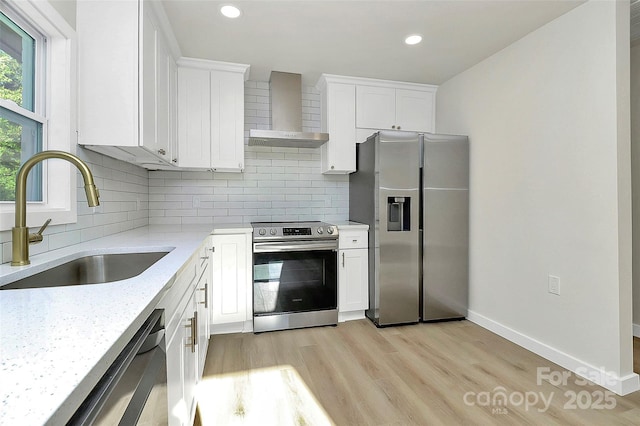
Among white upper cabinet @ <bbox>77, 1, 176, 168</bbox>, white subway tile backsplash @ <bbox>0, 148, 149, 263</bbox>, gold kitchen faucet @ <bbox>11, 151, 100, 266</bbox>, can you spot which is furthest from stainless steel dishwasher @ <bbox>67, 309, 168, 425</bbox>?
white upper cabinet @ <bbox>77, 1, 176, 168</bbox>

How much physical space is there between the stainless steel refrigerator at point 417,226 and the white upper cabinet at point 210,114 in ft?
4.37

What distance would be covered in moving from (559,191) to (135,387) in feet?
8.86

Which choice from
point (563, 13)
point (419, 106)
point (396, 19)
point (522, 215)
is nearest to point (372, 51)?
point (396, 19)

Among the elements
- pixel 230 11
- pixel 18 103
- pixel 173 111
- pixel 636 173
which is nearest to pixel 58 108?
pixel 18 103

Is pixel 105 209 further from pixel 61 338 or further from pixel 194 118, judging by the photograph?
pixel 61 338

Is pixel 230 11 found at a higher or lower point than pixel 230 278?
higher

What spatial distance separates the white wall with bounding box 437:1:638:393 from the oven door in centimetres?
142

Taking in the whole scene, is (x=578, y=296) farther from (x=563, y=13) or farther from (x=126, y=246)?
(x=126, y=246)

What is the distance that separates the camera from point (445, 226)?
9.91ft

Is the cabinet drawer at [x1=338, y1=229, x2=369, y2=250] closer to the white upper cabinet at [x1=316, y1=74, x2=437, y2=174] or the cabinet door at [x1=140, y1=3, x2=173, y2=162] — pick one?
the white upper cabinet at [x1=316, y1=74, x2=437, y2=174]

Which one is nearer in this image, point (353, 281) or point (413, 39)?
point (413, 39)

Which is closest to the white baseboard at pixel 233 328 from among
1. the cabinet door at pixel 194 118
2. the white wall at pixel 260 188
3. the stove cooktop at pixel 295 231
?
the stove cooktop at pixel 295 231

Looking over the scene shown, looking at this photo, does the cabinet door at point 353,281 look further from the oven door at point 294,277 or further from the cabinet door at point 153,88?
the cabinet door at point 153,88

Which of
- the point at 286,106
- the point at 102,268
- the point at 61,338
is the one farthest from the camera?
the point at 286,106
